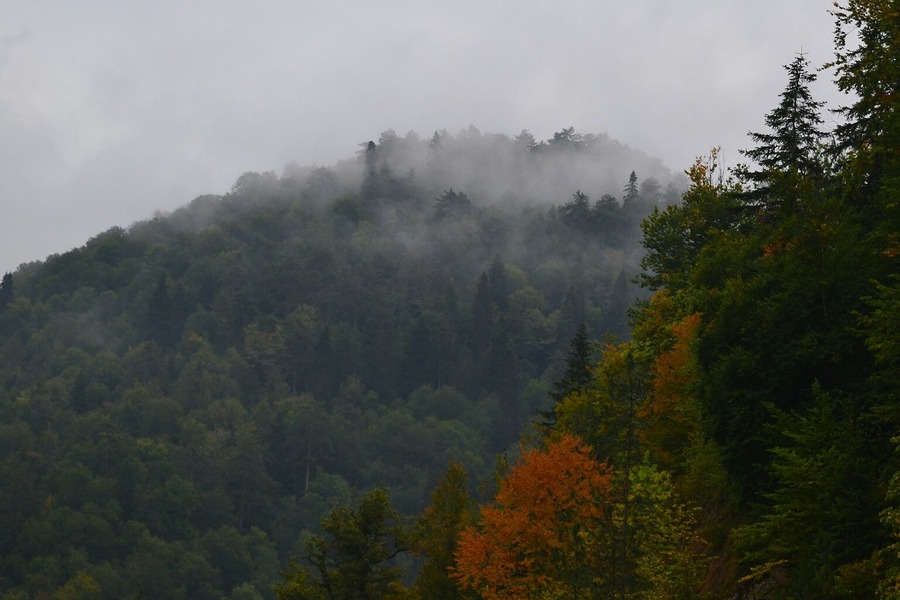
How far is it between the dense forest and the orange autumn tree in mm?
98

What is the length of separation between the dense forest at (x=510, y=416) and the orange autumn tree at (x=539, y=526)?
10 centimetres

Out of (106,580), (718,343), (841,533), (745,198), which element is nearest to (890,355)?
(841,533)

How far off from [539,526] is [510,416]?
429ft

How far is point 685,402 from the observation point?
35250mm

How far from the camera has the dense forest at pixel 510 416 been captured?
2436 centimetres

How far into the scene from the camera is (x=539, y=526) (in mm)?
32438

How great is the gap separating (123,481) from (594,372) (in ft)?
293

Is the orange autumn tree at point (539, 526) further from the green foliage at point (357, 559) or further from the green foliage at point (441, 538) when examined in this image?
the green foliage at point (357, 559)

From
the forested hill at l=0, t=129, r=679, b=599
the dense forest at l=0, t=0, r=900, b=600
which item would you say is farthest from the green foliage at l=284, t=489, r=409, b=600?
the forested hill at l=0, t=129, r=679, b=599

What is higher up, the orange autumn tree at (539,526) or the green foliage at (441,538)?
the orange autumn tree at (539,526)

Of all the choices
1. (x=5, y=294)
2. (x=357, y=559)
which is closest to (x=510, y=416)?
(x=5, y=294)

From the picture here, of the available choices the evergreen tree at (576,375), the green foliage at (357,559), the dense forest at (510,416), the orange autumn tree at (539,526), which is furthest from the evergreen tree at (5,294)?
the orange autumn tree at (539,526)

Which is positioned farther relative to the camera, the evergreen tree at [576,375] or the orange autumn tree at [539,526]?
the evergreen tree at [576,375]

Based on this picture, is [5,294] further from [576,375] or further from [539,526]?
[539,526]
